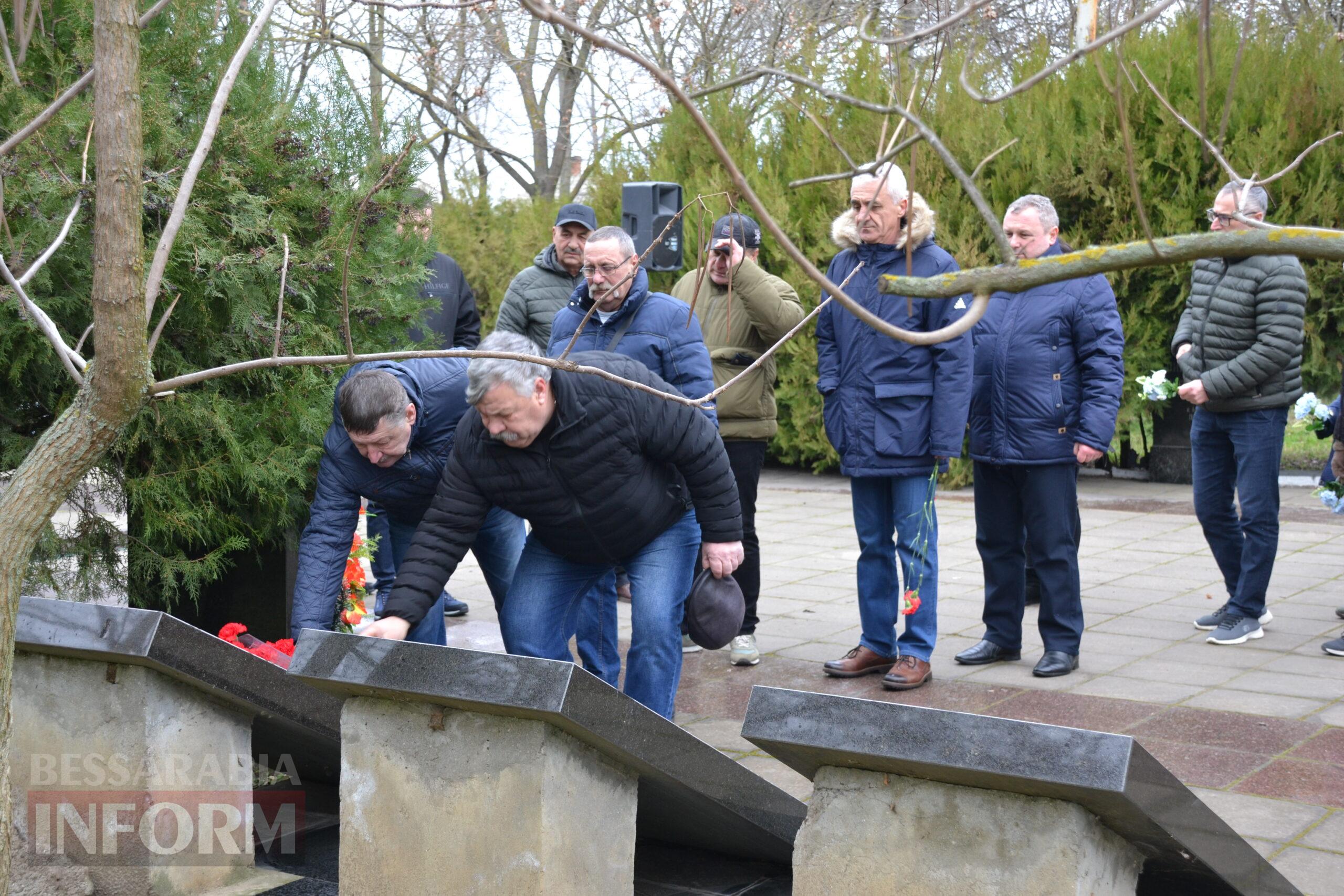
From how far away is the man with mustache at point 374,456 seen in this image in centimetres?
420

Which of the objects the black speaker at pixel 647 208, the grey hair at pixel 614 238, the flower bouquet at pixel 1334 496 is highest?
the black speaker at pixel 647 208

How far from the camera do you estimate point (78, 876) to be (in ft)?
12.3

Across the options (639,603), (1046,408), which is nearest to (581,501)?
(639,603)

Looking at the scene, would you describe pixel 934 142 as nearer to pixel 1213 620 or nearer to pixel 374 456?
pixel 374 456

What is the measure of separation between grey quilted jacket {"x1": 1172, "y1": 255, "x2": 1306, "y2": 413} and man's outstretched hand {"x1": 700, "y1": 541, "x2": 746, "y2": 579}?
273 cm

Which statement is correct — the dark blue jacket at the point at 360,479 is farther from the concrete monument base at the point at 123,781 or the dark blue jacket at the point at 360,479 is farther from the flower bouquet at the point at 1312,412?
the flower bouquet at the point at 1312,412

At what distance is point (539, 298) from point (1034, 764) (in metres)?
4.74

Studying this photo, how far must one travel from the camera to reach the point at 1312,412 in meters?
6.67

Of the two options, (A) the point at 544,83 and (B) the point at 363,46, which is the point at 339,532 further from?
(A) the point at 544,83

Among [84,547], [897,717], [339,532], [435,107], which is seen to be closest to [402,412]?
[339,532]

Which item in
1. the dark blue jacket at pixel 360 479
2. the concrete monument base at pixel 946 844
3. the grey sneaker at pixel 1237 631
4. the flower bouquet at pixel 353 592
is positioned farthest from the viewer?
the grey sneaker at pixel 1237 631

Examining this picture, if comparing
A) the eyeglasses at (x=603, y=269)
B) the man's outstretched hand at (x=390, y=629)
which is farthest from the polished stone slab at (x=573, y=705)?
the eyeglasses at (x=603, y=269)

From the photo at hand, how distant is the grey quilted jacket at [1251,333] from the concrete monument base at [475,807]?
380 centimetres

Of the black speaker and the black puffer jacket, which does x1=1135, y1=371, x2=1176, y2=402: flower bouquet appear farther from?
the black puffer jacket
